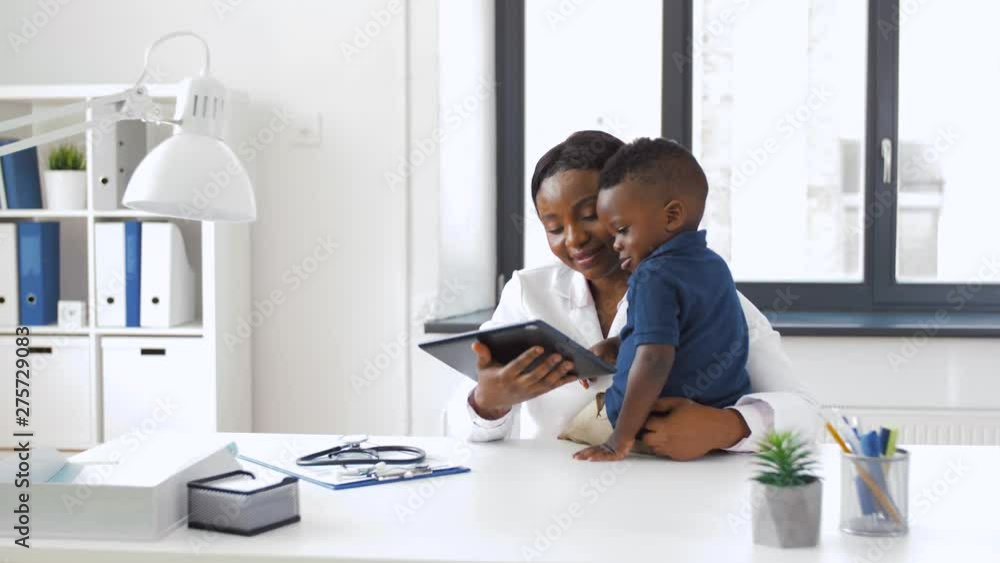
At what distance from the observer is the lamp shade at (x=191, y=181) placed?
1407mm

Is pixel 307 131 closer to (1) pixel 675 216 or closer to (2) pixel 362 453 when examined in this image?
(2) pixel 362 453

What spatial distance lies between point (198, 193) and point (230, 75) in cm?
213

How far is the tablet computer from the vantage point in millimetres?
1492

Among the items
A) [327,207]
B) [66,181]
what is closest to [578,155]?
[327,207]

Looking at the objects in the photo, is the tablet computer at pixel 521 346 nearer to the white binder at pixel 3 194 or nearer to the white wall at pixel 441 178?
the white wall at pixel 441 178

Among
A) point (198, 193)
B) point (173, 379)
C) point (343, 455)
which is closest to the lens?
point (198, 193)

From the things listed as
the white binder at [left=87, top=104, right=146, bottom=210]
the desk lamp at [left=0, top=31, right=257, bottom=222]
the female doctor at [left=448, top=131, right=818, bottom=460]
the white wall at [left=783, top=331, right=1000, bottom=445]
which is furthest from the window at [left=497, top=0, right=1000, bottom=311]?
the desk lamp at [left=0, top=31, right=257, bottom=222]

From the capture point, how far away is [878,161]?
138 inches

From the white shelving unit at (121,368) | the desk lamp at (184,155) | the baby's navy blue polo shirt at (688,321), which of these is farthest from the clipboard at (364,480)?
the white shelving unit at (121,368)

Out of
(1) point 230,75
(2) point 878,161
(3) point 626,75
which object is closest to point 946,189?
(2) point 878,161

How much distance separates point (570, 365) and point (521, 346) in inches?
3.0

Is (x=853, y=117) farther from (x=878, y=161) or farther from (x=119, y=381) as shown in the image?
(x=119, y=381)

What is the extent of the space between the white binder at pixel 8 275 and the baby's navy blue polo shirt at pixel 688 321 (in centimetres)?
219

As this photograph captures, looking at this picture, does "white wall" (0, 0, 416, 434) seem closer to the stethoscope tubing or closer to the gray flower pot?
the stethoscope tubing
